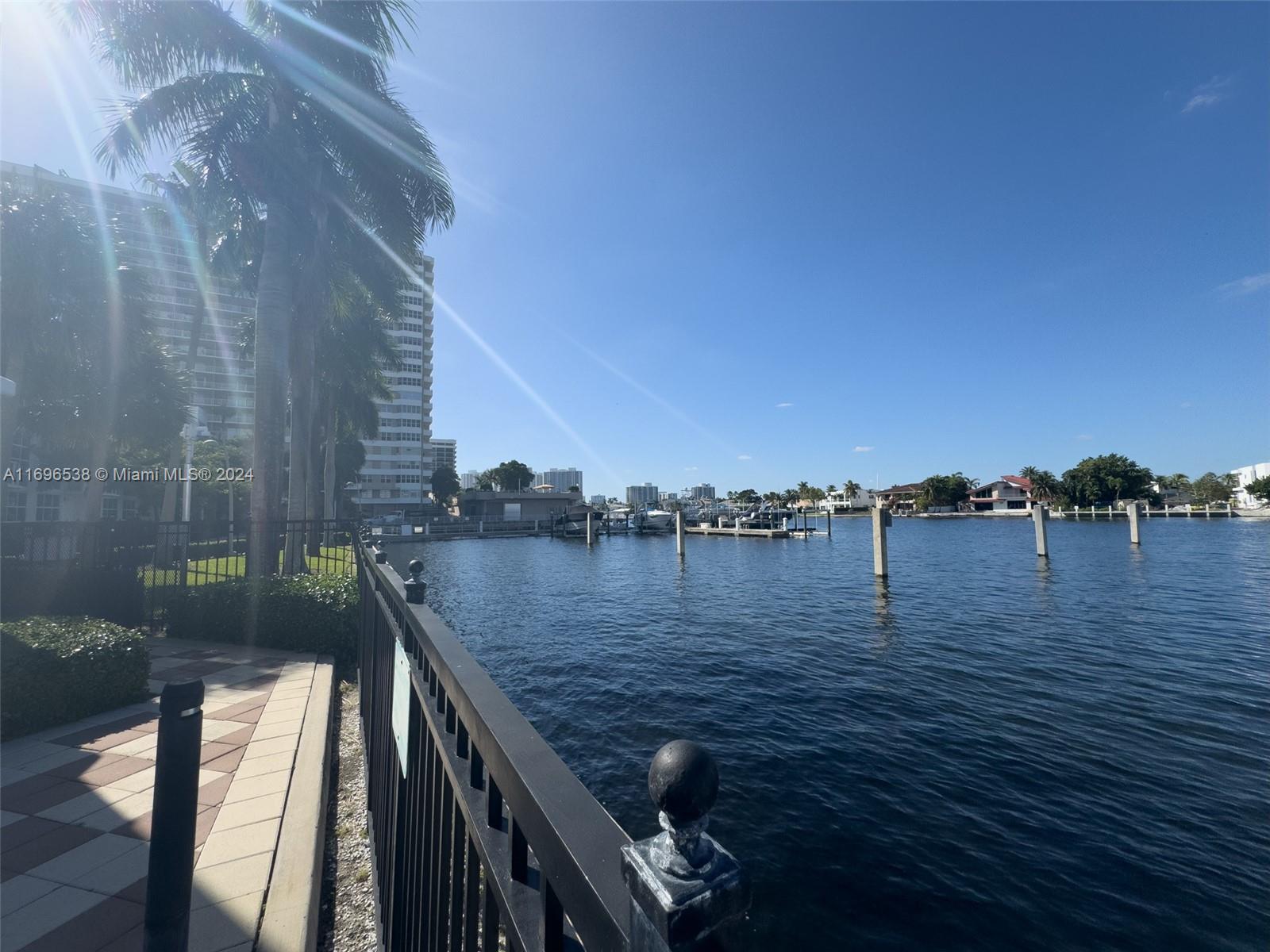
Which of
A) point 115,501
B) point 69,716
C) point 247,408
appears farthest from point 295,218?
point 247,408

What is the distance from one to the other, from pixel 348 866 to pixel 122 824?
145 cm

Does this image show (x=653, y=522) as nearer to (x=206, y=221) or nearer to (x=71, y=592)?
(x=206, y=221)

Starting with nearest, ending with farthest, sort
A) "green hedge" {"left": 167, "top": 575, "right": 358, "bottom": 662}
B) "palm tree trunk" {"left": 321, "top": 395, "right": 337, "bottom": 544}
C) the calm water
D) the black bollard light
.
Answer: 1. the black bollard light
2. the calm water
3. "green hedge" {"left": 167, "top": 575, "right": 358, "bottom": 662}
4. "palm tree trunk" {"left": 321, "top": 395, "right": 337, "bottom": 544}

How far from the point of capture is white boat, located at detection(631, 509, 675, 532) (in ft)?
224

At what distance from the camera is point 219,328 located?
73062mm

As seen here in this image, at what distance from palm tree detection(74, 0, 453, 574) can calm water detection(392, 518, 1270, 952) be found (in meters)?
8.18

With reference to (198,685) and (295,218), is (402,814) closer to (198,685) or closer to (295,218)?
(198,685)

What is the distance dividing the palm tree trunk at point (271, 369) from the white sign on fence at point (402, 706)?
33.4 ft

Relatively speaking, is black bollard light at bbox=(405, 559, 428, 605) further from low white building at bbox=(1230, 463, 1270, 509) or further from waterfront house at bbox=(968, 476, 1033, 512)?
low white building at bbox=(1230, 463, 1270, 509)

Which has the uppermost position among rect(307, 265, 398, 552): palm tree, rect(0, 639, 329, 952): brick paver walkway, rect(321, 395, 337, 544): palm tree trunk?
rect(307, 265, 398, 552): palm tree

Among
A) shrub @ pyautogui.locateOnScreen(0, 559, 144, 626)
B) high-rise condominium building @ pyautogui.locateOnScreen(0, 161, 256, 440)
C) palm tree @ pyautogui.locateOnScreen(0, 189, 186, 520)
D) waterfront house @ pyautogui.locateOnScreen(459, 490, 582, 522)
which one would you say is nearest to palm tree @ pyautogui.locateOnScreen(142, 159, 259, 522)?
palm tree @ pyautogui.locateOnScreen(0, 189, 186, 520)

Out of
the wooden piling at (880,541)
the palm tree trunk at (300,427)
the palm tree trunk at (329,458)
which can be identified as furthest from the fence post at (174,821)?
the wooden piling at (880,541)

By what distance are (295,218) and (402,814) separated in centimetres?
1510

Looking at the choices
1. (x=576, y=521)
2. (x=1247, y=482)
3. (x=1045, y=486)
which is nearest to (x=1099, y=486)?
(x=1045, y=486)
